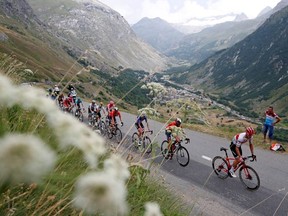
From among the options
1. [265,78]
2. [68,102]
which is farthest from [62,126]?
[265,78]

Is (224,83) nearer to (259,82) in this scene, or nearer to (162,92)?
(259,82)

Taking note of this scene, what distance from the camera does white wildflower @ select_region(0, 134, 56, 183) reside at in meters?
0.76

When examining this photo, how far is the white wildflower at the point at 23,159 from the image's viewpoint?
756mm

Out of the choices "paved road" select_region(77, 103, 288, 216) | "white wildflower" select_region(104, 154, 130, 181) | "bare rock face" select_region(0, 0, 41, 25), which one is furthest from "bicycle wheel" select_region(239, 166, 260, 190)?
"bare rock face" select_region(0, 0, 41, 25)

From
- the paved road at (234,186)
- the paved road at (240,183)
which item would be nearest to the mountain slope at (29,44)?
the paved road at (240,183)

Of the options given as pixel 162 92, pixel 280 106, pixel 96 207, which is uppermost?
pixel 280 106

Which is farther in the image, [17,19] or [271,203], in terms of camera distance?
[17,19]

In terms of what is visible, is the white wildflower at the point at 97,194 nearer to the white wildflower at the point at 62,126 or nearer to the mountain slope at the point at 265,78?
the white wildflower at the point at 62,126

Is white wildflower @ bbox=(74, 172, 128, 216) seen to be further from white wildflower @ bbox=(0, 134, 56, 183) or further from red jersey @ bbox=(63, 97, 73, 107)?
red jersey @ bbox=(63, 97, 73, 107)

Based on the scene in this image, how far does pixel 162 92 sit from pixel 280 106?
13519 centimetres

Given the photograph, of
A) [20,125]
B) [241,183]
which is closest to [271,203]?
[241,183]

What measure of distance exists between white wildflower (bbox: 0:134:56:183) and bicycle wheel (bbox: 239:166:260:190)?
11.2m

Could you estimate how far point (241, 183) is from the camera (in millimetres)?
11742

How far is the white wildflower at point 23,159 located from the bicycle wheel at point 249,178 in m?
11.2
